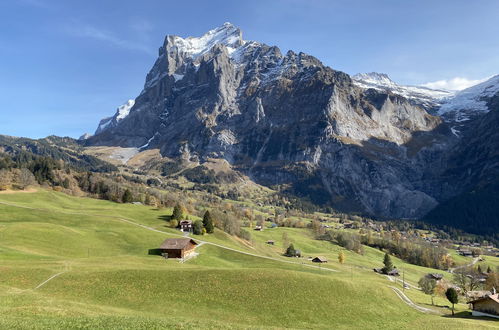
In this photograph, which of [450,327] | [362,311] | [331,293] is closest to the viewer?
[450,327]

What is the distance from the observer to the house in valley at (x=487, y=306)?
66.1 metres

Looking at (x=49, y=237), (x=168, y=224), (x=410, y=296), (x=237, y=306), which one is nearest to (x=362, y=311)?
(x=237, y=306)

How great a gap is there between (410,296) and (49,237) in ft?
283

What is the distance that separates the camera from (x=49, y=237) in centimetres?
9006

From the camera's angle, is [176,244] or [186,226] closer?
[176,244]

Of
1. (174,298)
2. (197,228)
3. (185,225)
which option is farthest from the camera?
(185,225)

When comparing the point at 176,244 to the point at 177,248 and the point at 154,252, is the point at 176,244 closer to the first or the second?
the point at 177,248

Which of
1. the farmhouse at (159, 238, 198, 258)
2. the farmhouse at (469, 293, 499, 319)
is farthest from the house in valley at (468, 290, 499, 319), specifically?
the farmhouse at (159, 238, 198, 258)

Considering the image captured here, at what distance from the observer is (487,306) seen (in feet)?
222

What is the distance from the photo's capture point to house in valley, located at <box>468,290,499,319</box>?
217ft

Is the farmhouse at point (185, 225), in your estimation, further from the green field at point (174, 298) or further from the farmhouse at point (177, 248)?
the green field at point (174, 298)

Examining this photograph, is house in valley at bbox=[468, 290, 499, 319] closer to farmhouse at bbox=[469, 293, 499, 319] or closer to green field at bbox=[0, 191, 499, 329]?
farmhouse at bbox=[469, 293, 499, 319]

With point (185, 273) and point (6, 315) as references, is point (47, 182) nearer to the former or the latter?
point (185, 273)

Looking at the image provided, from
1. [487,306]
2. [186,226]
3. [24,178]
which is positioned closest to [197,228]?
[186,226]
